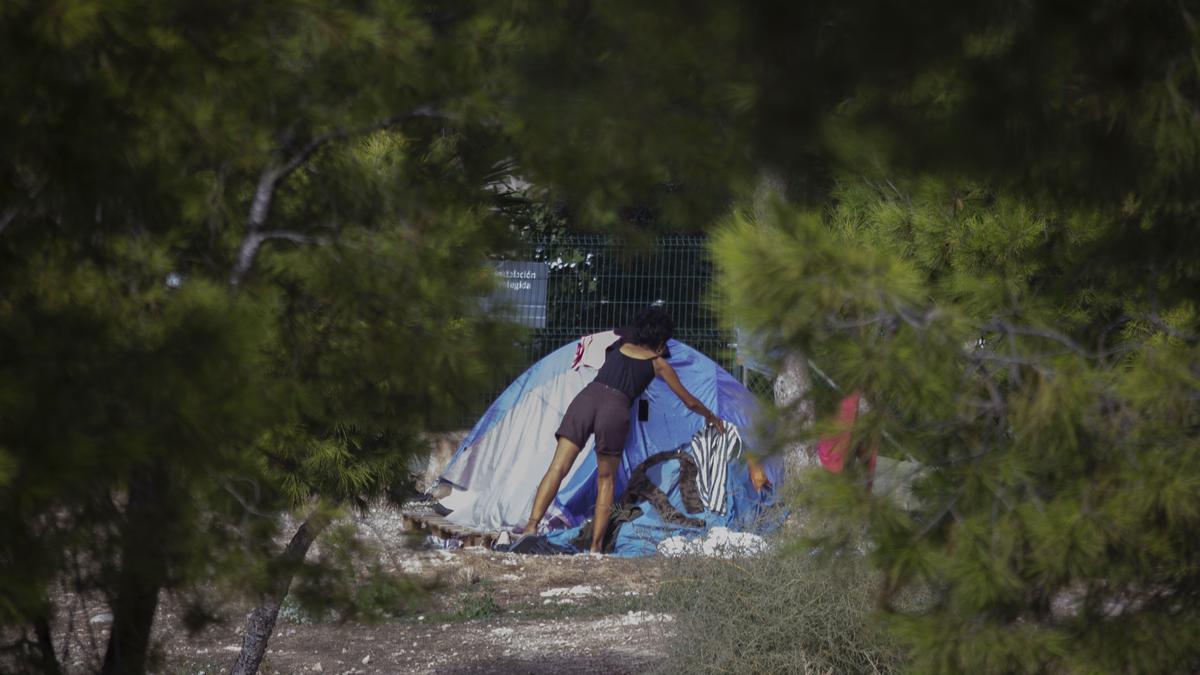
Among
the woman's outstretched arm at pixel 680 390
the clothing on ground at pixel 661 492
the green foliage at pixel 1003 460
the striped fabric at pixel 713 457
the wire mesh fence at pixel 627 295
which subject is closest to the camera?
the green foliage at pixel 1003 460

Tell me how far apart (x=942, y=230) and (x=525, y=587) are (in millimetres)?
4267

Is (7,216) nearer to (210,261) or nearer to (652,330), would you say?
(210,261)

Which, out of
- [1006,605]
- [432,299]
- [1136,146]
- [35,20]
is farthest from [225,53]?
[1006,605]

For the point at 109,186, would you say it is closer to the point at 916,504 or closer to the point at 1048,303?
the point at 916,504

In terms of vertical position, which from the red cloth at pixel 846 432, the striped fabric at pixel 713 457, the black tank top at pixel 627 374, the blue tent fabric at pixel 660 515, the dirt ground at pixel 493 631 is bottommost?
the dirt ground at pixel 493 631

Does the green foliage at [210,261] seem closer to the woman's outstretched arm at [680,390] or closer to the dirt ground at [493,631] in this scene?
the dirt ground at [493,631]

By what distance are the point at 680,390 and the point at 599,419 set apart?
23.1 inches

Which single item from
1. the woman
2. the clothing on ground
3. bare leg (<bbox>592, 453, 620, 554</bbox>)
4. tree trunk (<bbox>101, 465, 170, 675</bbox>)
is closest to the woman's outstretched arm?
the woman

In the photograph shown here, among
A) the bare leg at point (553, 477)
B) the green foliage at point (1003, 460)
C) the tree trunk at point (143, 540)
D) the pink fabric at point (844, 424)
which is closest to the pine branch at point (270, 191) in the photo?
the tree trunk at point (143, 540)

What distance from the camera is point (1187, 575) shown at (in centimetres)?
333

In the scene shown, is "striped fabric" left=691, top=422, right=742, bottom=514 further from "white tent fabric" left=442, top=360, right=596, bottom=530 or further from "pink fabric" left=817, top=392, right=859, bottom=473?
"pink fabric" left=817, top=392, right=859, bottom=473

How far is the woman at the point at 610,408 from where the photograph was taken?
30.7ft

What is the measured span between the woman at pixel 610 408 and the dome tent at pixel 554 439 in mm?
401

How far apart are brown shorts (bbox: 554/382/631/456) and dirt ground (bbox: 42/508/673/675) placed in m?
0.93
